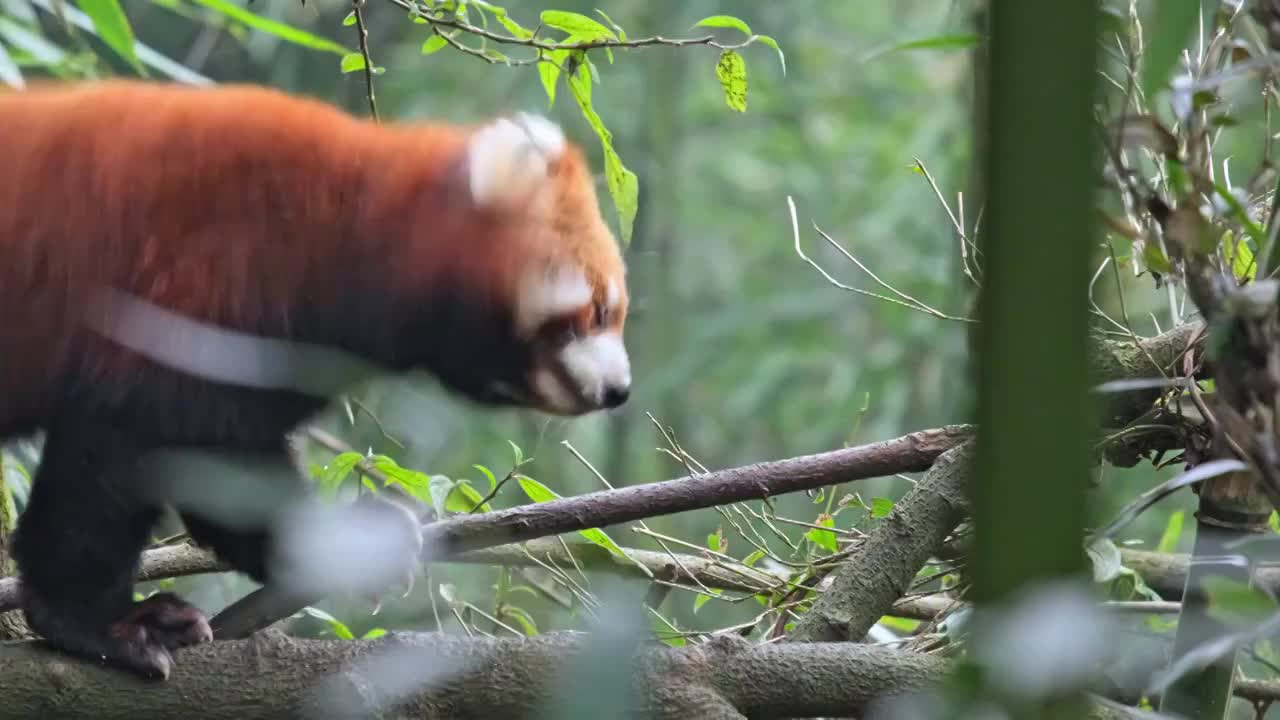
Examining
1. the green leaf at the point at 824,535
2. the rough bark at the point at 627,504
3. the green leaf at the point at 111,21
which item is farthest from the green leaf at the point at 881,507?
the green leaf at the point at 111,21

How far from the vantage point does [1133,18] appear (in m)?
1.12

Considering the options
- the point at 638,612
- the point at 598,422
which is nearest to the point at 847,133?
the point at 598,422

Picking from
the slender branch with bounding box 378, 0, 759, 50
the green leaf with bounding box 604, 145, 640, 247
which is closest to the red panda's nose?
the green leaf with bounding box 604, 145, 640, 247

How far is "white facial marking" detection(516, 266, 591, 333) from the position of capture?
5.39 ft

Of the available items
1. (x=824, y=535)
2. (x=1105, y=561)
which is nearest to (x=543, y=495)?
(x=824, y=535)

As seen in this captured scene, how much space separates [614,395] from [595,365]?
0.06 m

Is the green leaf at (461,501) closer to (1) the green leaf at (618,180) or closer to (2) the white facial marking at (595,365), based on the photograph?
(2) the white facial marking at (595,365)

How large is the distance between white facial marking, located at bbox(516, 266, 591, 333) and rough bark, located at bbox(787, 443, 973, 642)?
18.7 inches

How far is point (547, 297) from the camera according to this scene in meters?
1.65

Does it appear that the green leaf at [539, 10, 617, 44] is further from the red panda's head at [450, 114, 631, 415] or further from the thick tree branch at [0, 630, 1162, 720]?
the thick tree branch at [0, 630, 1162, 720]

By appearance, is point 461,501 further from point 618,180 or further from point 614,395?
point 618,180

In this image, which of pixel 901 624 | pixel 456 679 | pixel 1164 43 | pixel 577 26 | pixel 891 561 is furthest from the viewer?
pixel 901 624

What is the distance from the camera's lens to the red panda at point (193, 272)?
142 centimetres

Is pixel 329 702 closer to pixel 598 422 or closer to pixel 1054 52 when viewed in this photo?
pixel 1054 52
